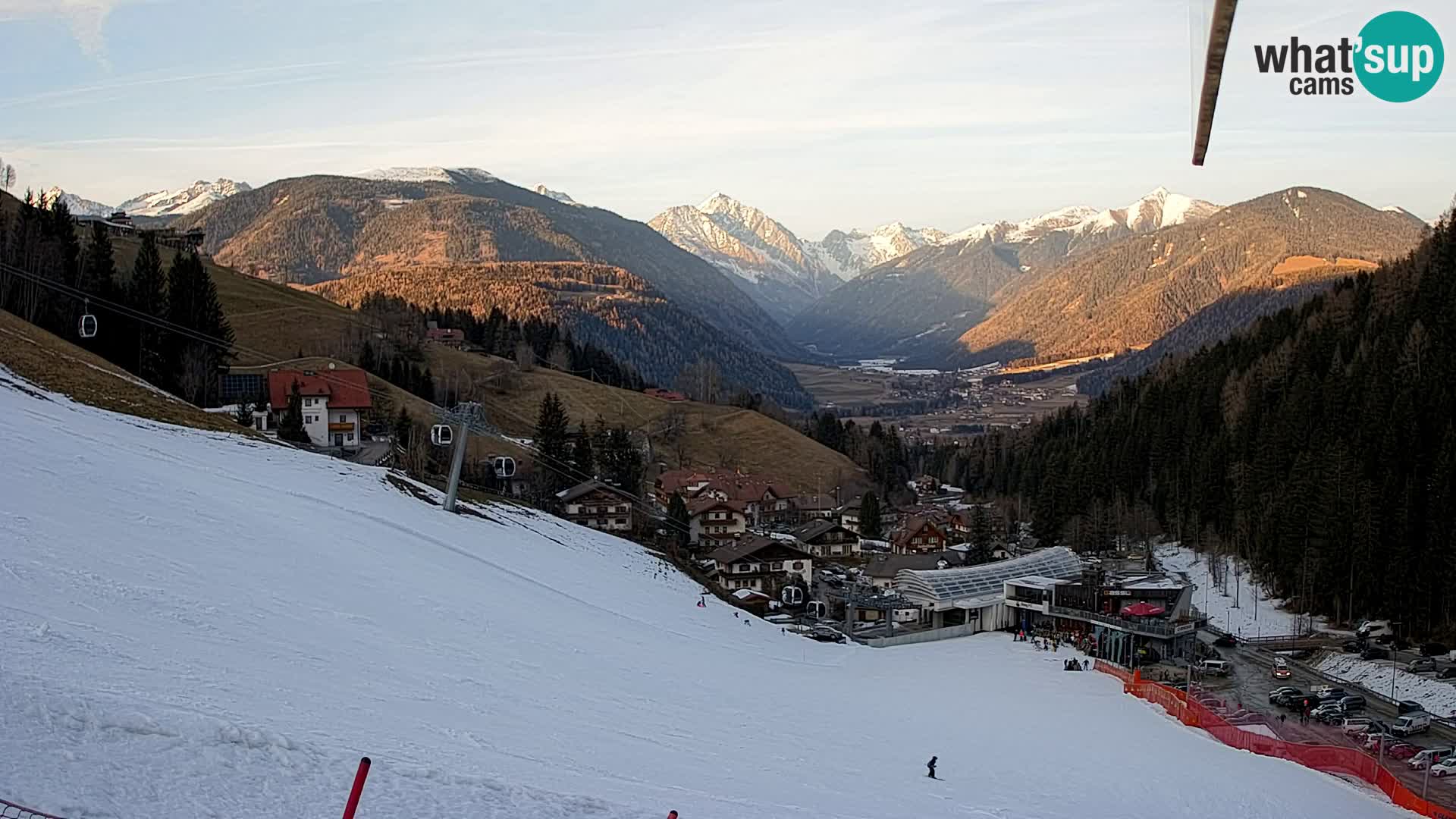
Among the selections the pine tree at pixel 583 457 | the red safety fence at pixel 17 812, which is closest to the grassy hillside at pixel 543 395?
the pine tree at pixel 583 457

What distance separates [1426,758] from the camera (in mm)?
28859

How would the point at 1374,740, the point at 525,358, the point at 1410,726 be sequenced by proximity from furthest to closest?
the point at 525,358 < the point at 1410,726 < the point at 1374,740

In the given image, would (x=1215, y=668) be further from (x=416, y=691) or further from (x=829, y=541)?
(x=829, y=541)

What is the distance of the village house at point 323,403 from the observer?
6650 cm

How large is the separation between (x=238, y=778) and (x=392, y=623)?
33.5 feet

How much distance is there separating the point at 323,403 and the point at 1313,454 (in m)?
58.4

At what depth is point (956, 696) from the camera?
109ft

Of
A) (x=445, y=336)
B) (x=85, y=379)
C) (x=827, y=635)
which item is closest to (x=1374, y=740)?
(x=827, y=635)

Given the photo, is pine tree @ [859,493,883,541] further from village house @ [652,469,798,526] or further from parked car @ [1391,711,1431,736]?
parked car @ [1391,711,1431,736]

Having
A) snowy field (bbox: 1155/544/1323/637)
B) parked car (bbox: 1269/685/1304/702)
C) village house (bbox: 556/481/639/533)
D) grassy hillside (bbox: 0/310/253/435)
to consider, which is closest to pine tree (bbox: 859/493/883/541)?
village house (bbox: 556/481/639/533)

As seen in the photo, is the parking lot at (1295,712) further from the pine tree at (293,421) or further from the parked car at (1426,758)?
the pine tree at (293,421)

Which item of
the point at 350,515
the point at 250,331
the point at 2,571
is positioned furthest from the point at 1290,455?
the point at 250,331

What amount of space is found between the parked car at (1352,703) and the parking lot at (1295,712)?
276mm

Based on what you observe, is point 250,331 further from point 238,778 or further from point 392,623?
point 238,778
